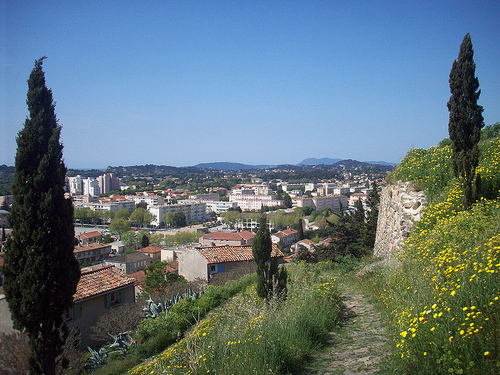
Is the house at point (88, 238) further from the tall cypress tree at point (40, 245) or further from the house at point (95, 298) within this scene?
the tall cypress tree at point (40, 245)

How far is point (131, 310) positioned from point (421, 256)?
10774mm

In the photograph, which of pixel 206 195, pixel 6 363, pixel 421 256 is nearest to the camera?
pixel 421 256

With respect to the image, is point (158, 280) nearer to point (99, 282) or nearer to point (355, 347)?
point (99, 282)

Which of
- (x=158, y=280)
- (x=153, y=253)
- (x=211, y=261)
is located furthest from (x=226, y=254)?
(x=153, y=253)

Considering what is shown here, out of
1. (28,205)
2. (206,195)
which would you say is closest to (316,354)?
(28,205)

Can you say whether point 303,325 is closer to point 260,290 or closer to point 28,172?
point 260,290

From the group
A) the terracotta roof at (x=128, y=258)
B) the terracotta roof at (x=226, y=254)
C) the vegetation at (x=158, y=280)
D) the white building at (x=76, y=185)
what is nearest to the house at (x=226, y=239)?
the terracotta roof at (x=128, y=258)

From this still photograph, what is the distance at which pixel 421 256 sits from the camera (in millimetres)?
5367

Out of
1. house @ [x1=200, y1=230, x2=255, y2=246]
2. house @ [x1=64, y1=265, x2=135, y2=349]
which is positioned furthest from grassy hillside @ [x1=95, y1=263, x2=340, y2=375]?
house @ [x1=200, y1=230, x2=255, y2=246]

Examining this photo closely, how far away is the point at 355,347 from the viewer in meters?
4.54

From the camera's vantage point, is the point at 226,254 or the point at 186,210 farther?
the point at 186,210

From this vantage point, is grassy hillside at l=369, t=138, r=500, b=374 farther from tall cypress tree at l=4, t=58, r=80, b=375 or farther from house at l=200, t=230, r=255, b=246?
house at l=200, t=230, r=255, b=246

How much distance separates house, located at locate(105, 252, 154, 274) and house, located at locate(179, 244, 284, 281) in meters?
20.5

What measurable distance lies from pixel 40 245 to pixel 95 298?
7802 millimetres
